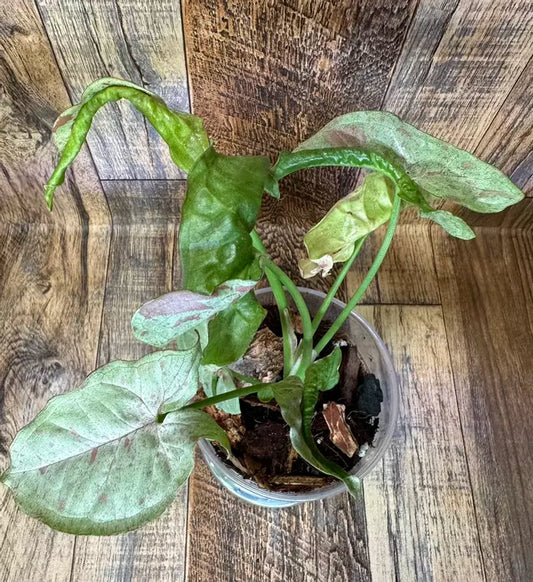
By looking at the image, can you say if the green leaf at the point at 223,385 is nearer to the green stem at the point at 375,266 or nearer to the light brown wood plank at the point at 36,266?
the green stem at the point at 375,266

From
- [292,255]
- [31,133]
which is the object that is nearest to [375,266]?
[292,255]

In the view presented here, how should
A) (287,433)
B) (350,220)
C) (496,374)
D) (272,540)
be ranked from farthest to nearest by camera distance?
(496,374) → (272,540) → (287,433) → (350,220)

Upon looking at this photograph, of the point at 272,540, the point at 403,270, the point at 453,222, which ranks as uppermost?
the point at 453,222

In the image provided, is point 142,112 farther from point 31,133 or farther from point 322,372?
point 31,133

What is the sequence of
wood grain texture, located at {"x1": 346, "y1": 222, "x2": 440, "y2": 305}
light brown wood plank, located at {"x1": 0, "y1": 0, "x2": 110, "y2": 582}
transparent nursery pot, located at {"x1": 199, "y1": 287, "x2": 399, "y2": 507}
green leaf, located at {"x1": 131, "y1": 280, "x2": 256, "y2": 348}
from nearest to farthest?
green leaf, located at {"x1": 131, "y1": 280, "x2": 256, "y2": 348} → transparent nursery pot, located at {"x1": 199, "y1": 287, "x2": 399, "y2": 507} → light brown wood plank, located at {"x1": 0, "y1": 0, "x2": 110, "y2": 582} → wood grain texture, located at {"x1": 346, "y1": 222, "x2": 440, "y2": 305}

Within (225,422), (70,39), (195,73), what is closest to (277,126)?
(195,73)

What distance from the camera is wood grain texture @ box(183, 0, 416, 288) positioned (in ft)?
2.27

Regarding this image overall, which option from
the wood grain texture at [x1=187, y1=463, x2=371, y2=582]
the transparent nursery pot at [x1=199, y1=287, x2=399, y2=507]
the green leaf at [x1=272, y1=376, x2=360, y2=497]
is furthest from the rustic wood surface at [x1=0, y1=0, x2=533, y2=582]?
the green leaf at [x1=272, y1=376, x2=360, y2=497]

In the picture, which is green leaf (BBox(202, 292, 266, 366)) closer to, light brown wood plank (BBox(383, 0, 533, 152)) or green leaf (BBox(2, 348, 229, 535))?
green leaf (BBox(2, 348, 229, 535))

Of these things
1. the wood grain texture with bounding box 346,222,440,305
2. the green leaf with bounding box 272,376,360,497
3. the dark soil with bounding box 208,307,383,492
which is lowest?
the wood grain texture with bounding box 346,222,440,305

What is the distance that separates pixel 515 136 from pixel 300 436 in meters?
0.60

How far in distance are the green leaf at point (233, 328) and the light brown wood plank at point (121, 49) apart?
1.25 feet

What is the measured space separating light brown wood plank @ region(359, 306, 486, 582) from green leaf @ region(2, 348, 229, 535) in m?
0.42

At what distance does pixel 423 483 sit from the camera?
0.85 meters
